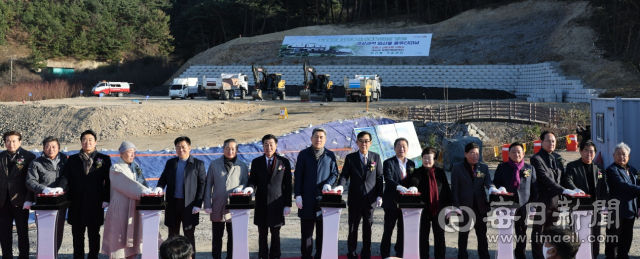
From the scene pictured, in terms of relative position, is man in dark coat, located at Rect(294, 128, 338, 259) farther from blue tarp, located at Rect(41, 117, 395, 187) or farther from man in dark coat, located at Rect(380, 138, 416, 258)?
blue tarp, located at Rect(41, 117, 395, 187)

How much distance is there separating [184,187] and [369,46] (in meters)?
44.9

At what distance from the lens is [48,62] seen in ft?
194

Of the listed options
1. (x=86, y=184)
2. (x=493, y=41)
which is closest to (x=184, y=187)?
(x=86, y=184)

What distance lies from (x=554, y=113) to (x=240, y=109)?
15.5 m

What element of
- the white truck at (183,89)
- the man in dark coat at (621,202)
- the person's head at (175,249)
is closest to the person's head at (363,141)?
the man in dark coat at (621,202)

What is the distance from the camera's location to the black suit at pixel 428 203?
6879mm

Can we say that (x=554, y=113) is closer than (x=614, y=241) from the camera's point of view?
No

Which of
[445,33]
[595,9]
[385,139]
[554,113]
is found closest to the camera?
[385,139]

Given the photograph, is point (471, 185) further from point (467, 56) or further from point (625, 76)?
point (467, 56)

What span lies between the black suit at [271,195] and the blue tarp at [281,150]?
4.71m

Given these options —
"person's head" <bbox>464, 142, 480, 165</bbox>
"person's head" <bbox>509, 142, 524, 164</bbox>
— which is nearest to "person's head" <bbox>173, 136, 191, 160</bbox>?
"person's head" <bbox>464, 142, 480, 165</bbox>

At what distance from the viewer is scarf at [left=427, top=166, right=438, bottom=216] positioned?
270 inches

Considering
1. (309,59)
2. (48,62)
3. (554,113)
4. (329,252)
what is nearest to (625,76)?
(554,113)

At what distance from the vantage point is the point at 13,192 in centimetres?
677
